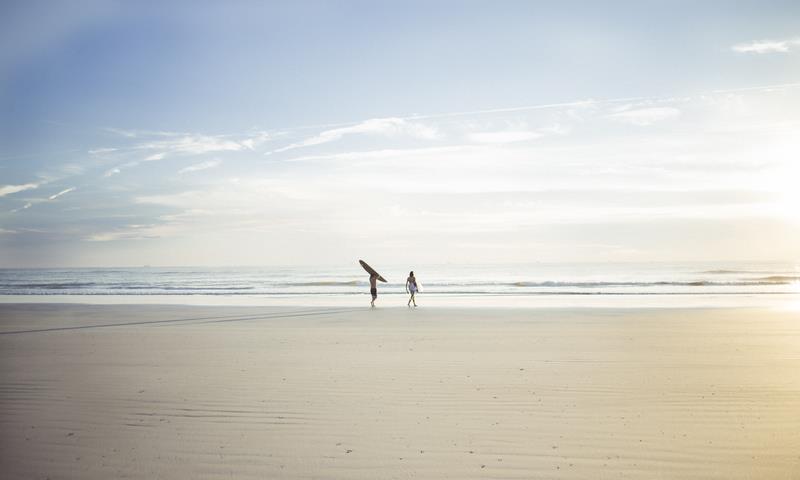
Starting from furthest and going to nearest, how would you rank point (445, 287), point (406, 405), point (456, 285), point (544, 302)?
point (456, 285) < point (445, 287) < point (544, 302) < point (406, 405)

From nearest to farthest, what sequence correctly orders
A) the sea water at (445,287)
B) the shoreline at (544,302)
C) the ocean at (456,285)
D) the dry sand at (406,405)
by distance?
the dry sand at (406,405)
the shoreline at (544,302)
the sea water at (445,287)
the ocean at (456,285)

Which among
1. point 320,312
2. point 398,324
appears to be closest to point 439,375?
point 398,324

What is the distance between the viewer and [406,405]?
297 inches

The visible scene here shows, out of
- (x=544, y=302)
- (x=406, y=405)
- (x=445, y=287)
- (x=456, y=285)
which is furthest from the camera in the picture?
(x=456, y=285)

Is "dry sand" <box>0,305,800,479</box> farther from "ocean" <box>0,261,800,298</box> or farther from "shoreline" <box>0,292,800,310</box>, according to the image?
"ocean" <box>0,261,800,298</box>

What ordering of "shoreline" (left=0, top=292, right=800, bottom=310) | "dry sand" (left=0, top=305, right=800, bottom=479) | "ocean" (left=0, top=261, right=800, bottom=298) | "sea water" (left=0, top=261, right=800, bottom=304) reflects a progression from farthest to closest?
"ocean" (left=0, top=261, right=800, bottom=298) → "sea water" (left=0, top=261, right=800, bottom=304) → "shoreline" (left=0, top=292, right=800, bottom=310) → "dry sand" (left=0, top=305, right=800, bottom=479)

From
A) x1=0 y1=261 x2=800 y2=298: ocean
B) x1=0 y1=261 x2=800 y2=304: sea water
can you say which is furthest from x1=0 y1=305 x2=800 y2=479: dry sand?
x1=0 y1=261 x2=800 y2=298: ocean

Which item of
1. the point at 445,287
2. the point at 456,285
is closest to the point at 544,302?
the point at 445,287

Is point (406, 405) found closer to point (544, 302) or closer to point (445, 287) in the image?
point (544, 302)

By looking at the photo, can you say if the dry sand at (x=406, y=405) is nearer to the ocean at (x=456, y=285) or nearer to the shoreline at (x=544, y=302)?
the shoreline at (x=544, y=302)

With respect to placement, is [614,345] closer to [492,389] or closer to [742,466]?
[492,389]

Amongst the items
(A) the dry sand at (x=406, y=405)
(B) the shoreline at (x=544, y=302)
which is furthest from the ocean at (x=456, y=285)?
(A) the dry sand at (x=406, y=405)

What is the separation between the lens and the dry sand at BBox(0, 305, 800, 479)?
Answer: 545 cm

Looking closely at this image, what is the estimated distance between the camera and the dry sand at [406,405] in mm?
5453
